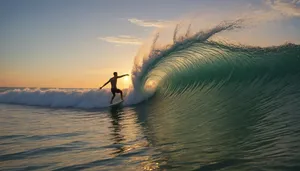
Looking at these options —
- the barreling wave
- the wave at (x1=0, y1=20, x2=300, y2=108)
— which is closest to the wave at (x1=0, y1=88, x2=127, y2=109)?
the wave at (x1=0, y1=20, x2=300, y2=108)

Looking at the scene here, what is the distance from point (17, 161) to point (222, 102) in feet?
21.4

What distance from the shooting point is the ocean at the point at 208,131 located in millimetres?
4191

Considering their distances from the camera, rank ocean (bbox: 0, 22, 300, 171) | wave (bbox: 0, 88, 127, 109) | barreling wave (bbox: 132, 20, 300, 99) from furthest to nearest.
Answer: wave (bbox: 0, 88, 127, 109)
barreling wave (bbox: 132, 20, 300, 99)
ocean (bbox: 0, 22, 300, 171)

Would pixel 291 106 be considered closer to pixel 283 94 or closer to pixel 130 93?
pixel 283 94

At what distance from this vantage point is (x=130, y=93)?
1633 centimetres

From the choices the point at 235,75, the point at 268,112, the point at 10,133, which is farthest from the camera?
the point at 235,75

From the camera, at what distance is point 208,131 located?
20.4 ft

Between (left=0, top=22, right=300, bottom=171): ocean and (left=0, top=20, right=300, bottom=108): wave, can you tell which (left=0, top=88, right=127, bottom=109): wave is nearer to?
(left=0, top=20, right=300, bottom=108): wave

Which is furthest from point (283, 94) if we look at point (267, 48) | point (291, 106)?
point (267, 48)

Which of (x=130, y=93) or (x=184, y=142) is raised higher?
(x=184, y=142)

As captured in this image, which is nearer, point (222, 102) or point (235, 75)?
point (222, 102)

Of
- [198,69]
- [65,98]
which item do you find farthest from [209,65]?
[65,98]

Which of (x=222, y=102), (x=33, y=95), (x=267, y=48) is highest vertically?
(x=267, y=48)

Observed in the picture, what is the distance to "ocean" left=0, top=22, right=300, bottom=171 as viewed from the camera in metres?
4.19
